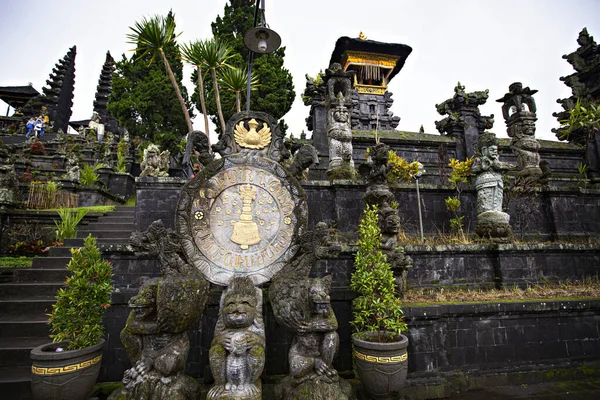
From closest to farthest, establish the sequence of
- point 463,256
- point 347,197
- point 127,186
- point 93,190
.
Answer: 1. point 463,256
2. point 347,197
3. point 93,190
4. point 127,186

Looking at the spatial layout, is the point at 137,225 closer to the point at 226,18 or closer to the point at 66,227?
the point at 66,227

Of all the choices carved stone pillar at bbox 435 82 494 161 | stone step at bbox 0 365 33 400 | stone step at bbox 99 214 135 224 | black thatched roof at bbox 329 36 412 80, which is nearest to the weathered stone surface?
carved stone pillar at bbox 435 82 494 161

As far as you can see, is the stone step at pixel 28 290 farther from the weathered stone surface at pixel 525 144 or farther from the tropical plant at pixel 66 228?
the weathered stone surface at pixel 525 144

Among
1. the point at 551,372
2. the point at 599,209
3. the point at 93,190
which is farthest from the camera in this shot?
the point at 93,190

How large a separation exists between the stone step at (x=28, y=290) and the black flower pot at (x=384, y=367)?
595cm

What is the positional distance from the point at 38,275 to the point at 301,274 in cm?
599

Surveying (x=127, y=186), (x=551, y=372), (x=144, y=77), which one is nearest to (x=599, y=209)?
(x=551, y=372)

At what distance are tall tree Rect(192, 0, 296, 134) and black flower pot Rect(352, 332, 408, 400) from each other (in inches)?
612

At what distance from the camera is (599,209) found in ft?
24.9

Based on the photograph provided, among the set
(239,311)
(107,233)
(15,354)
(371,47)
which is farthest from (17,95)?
(239,311)

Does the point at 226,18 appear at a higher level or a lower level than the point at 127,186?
higher

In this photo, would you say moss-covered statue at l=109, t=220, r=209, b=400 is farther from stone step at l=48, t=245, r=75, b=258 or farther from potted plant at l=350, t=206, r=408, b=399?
stone step at l=48, t=245, r=75, b=258

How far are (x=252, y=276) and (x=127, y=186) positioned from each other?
13.5 metres

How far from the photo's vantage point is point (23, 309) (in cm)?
525
